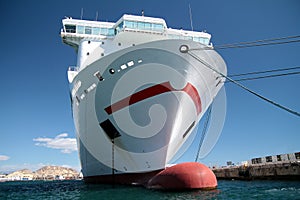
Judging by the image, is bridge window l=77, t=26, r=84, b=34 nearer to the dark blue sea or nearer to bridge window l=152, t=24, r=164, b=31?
bridge window l=152, t=24, r=164, b=31

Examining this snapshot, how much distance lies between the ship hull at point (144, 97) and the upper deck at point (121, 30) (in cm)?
498

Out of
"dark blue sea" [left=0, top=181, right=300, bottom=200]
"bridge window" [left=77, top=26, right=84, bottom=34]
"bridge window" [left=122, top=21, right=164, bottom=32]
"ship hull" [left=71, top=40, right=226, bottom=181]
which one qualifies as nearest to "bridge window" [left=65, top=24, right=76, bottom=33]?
"bridge window" [left=77, top=26, right=84, bottom=34]

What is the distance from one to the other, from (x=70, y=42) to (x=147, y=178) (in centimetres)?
1170

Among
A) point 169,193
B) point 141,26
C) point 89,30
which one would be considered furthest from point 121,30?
point 169,193

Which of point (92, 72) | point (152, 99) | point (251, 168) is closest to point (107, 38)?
Result: point (92, 72)

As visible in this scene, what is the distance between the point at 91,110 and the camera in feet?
40.3

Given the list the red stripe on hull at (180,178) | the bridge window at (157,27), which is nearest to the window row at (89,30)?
the bridge window at (157,27)

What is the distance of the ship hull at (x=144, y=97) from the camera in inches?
426

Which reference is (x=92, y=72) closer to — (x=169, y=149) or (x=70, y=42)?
(x=169, y=149)

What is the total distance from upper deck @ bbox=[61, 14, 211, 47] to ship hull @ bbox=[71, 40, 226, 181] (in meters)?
4.98

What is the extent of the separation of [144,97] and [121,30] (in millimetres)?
6294

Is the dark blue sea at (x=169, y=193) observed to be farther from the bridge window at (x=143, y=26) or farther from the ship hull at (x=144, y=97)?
the bridge window at (x=143, y=26)

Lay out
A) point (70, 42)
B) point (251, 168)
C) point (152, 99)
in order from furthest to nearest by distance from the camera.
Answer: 1. point (251, 168)
2. point (70, 42)
3. point (152, 99)

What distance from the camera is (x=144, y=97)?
10930mm
